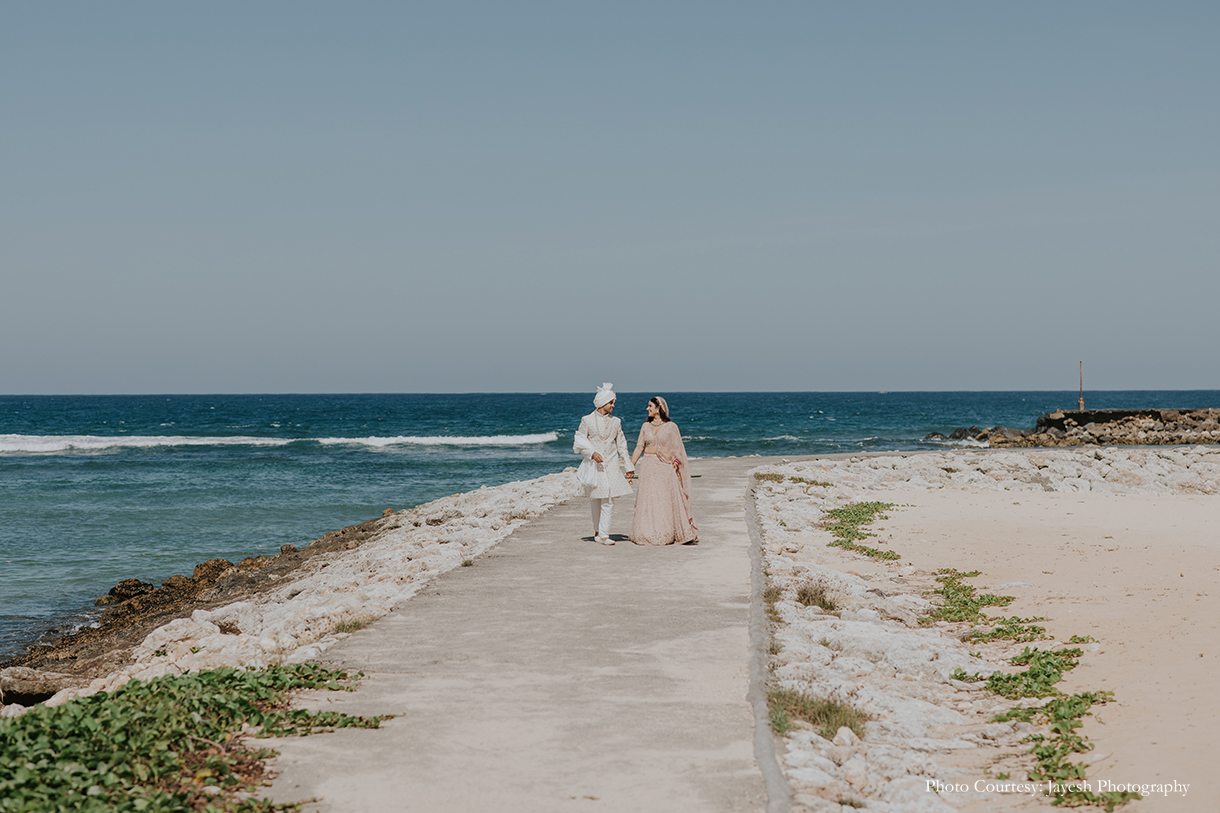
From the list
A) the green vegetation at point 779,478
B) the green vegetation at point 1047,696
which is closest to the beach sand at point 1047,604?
the green vegetation at point 1047,696

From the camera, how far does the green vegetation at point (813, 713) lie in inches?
195

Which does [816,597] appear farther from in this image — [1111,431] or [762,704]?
[1111,431]

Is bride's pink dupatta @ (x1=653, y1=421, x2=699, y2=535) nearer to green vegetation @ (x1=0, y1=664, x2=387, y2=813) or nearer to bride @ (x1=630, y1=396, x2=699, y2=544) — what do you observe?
bride @ (x1=630, y1=396, x2=699, y2=544)

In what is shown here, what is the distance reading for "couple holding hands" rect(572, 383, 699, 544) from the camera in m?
10.7

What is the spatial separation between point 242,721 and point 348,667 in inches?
48.4

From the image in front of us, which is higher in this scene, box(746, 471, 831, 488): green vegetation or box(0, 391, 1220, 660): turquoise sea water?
box(746, 471, 831, 488): green vegetation

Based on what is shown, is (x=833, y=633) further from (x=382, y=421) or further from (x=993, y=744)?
(x=382, y=421)

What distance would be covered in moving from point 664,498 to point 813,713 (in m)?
5.66

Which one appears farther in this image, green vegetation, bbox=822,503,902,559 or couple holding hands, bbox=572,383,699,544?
green vegetation, bbox=822,503,902,559

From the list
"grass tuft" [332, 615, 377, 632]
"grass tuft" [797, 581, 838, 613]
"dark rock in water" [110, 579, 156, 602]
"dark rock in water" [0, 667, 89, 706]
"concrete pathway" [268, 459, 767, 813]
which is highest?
"concrete pathway" [268, 459, 767, 813]

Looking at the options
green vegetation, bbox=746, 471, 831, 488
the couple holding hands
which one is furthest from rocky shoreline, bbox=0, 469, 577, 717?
green vegetation, bbox=746, 471, 831, 488

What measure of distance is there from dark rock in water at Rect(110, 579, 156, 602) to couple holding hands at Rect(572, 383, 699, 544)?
727cm

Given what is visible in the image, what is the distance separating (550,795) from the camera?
3.98m

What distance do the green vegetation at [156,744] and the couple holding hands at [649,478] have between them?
5688mm
